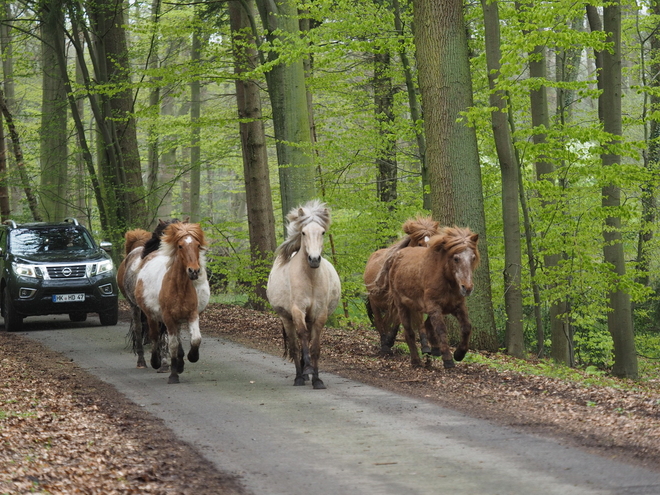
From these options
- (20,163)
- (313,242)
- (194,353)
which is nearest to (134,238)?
(194,353)

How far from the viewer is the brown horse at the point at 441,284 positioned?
10547mm

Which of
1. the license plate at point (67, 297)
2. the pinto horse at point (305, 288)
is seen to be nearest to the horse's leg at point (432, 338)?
the pinto horse at point (305, 288)

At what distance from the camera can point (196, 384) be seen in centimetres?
1042

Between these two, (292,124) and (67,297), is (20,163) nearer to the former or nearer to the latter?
(67,297)

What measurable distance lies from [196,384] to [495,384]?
3766 mm

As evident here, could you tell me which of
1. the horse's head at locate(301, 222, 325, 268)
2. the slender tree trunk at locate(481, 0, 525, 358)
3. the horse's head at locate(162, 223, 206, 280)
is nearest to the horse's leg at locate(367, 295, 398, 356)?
the slender tree trunk at locate(481, 0, 525, 358)

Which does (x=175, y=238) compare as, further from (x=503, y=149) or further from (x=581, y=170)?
(x=581, y=170)

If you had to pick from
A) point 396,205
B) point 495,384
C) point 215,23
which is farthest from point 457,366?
point 215,23

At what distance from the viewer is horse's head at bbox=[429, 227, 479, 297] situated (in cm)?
1043

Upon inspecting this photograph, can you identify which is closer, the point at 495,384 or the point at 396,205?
the point at 495,384

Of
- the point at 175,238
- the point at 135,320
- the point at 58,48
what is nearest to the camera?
the point at 175,238

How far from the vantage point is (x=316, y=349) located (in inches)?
393

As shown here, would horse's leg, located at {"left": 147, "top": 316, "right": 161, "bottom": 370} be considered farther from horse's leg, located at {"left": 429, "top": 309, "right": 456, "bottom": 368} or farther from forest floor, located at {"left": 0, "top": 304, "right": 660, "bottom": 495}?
horse's leg, located at {"left": 429, "top": 309, "right": 456, "bottom": 368}

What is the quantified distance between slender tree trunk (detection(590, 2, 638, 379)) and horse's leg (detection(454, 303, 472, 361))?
4948 millimetres
